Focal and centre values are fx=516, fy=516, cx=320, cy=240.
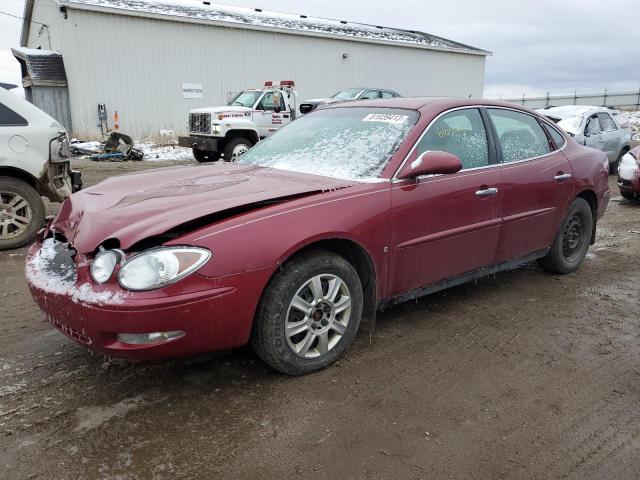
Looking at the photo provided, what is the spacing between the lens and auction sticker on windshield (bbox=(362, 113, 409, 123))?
12.2 feet

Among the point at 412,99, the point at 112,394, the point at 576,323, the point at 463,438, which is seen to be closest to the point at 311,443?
the point at 463,438

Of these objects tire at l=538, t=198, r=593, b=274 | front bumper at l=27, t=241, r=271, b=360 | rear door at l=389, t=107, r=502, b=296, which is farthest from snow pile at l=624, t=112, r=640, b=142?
front bumper at l=27, t=241, r=271, b=360

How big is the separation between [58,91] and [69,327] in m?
18.8

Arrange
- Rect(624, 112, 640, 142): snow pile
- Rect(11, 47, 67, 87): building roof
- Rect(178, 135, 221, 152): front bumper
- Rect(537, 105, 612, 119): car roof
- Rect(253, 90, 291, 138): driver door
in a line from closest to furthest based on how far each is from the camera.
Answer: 1. Rect(537, 105, 612, 119): car roof
2. Rect(178, 135, 221, 152): front bumper
3. Rect(253, 90, 291, 138): driver door
4. Rect(11, 47, 67, 87): building roof
5. Rect(624, 112, 640, 142): snow pile

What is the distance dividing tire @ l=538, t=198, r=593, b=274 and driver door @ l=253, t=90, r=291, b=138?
395 inches

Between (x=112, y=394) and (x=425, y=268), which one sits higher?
(x=425, y=268)

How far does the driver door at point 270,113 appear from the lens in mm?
13938

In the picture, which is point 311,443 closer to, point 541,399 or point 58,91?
point 541,399

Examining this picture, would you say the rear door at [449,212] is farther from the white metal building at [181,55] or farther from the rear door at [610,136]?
the white metal building at [181,55]

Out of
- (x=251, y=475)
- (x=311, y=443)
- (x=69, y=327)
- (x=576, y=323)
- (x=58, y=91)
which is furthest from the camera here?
(x=58, y=91)

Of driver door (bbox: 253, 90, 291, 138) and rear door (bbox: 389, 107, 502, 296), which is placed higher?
driver door (bbox: 253, 90, 291, 138)

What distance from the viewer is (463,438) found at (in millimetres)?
2506

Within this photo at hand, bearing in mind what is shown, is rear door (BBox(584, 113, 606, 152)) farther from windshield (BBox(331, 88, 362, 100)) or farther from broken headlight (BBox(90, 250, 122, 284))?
broken headlight (BBox(90, 250, 122, 284))

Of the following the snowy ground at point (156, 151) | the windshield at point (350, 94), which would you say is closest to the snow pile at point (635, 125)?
the windshield at point (350, 94)
